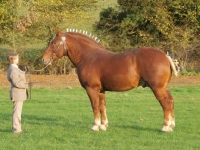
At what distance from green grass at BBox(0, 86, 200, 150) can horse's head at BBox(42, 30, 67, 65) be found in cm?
167

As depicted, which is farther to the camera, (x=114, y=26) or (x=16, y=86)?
(x=114, y=26)

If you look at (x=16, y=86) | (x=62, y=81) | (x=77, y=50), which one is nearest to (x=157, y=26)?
(x=62, y=81)

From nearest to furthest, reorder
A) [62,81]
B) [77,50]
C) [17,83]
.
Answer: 1. [17,83]
2. [77,50]
3. [62,81]

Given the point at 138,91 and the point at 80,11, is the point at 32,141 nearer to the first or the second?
the point at 138,91

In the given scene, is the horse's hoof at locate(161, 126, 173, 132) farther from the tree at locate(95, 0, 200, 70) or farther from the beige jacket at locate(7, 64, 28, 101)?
the tree at locate(95, 0, 200, 70)

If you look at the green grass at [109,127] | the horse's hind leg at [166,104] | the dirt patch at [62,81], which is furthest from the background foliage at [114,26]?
the horse's hind leg at [166,104]

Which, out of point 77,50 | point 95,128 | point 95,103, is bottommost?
point 95,128

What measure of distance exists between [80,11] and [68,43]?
1423 cm

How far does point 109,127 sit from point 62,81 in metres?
10.9

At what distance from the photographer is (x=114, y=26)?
2619cm

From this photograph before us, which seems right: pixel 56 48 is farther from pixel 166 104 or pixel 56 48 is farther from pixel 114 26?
pixel 114 26

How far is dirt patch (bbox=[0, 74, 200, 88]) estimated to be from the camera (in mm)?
21344

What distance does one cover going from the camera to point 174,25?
25.7 metres

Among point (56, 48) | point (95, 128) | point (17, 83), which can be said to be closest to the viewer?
point (17, 83)
